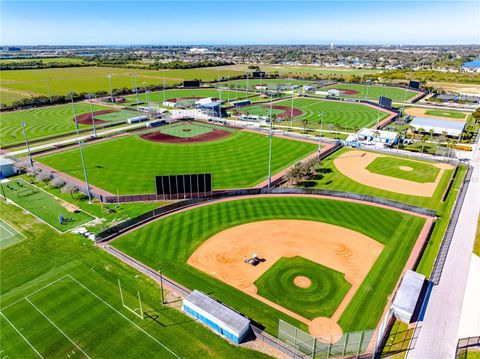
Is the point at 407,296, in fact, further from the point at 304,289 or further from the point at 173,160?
the point at 173,160

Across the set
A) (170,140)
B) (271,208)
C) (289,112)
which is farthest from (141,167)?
(289,112)

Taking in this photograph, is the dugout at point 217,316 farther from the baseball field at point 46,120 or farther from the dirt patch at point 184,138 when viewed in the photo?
the baseball field at point 46,120

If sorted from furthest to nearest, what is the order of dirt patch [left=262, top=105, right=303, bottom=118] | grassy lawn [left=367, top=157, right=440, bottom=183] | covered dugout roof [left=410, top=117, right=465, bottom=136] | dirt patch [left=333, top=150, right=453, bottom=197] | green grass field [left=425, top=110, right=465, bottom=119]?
green grass field [left=425, top=110, right=465, bottom=119], dirt patch [left=262, top=105, right=303, bottom=118], covered dugout roof [left=410, top=117, right=465, bottom=136], grassy lawn [left=367, top=157, right=440, bottom=183], dirt patch [left=333, top=150, right=453, bottom=197]

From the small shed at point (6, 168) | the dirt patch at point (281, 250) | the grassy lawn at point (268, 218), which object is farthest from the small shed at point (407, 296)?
the small shed at point (6, 168)

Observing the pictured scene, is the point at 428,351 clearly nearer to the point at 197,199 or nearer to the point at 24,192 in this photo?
the point at 197,199

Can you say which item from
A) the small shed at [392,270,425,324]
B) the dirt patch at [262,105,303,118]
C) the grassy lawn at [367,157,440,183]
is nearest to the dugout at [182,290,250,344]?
the small shed at [392,270,425,324]

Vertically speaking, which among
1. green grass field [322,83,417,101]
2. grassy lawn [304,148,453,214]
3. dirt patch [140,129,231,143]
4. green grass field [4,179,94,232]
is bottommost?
green grass field [4,179,94,232]

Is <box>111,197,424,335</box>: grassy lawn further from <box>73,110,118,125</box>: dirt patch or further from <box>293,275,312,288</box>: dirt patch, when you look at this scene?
<box>73,110,118,125</box>: dirt patch
